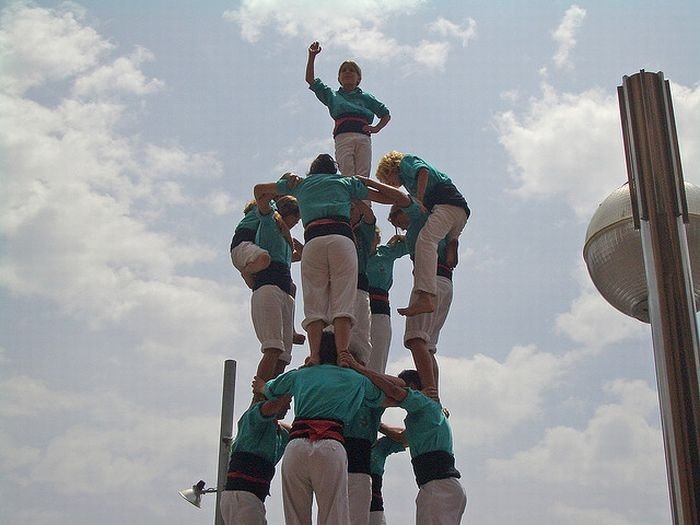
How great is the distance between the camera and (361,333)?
9852 mm

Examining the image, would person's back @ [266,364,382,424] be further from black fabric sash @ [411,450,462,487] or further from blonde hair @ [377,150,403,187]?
blonde hair @ [377,150,403,187]

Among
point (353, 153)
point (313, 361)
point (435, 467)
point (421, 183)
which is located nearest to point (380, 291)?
point (421, 183)

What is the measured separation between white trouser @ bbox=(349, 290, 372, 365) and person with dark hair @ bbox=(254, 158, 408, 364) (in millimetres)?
761

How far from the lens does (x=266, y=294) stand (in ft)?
33.4

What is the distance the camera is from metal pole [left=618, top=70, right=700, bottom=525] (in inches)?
150

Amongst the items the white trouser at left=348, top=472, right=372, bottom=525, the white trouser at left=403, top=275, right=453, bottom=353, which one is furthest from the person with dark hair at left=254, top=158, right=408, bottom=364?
the white trouser at left=348, top=472, right=372, bottom=525

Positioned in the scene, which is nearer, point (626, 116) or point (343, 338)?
point (626, 116)

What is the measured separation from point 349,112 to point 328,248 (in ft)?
11.3

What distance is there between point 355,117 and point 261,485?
520cm

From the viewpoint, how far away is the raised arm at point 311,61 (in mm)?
11758

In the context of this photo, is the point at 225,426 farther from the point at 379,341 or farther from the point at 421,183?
the point at 421,183

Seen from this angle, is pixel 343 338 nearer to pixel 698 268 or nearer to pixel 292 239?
pixel 292 239

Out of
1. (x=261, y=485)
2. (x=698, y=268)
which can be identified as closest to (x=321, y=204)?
(x=261, y=485)

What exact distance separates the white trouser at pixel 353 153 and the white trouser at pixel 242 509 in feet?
15.5
